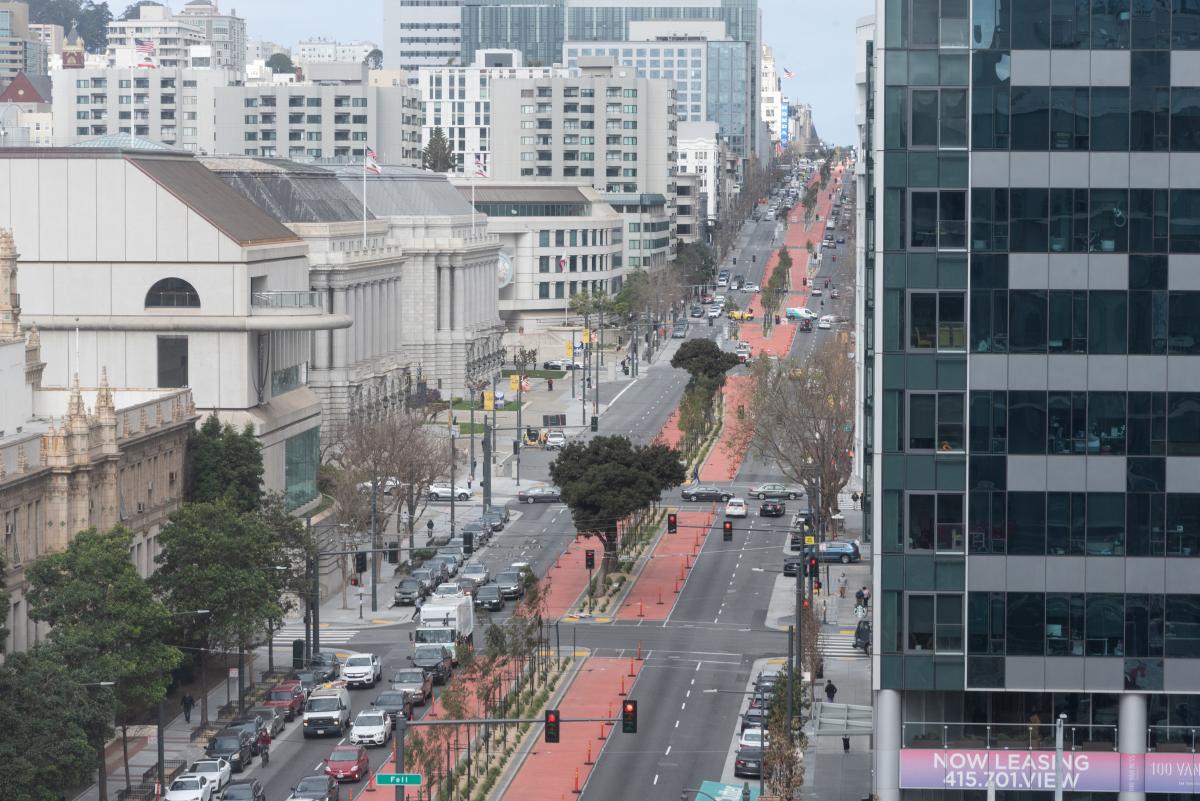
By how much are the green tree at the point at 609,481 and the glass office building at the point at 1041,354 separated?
5585 centimetres

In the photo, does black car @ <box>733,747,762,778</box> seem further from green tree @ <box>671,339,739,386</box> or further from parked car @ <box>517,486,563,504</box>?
green tree @ <box>671,339,739,386</box>

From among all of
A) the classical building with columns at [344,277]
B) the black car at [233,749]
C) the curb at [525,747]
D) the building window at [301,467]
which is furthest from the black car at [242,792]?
the classical building with columns at [344,277]

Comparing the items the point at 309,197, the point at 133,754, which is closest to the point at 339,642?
the point at 133,754

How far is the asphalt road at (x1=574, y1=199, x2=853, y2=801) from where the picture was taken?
8106 centimetres

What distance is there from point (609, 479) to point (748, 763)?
132 ft

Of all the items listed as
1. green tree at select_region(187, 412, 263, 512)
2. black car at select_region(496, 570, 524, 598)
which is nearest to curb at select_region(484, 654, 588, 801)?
black car at select_region(496, 570, 524, 598)

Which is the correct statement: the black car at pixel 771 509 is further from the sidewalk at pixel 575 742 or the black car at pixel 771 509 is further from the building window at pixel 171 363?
the sidewalk at pixel 575 742

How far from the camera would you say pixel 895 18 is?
61.8 metres

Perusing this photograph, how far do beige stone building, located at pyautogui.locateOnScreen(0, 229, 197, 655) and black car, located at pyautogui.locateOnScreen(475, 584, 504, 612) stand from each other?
16128mm

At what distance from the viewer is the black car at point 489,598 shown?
11106 centimetres

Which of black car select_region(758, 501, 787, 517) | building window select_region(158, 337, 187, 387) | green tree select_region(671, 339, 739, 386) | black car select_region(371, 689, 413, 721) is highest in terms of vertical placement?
building window select_region(158, 337, 187, 387)

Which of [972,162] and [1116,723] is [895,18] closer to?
[972,162]

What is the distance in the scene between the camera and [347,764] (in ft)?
259

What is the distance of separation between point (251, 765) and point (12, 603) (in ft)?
32.8
